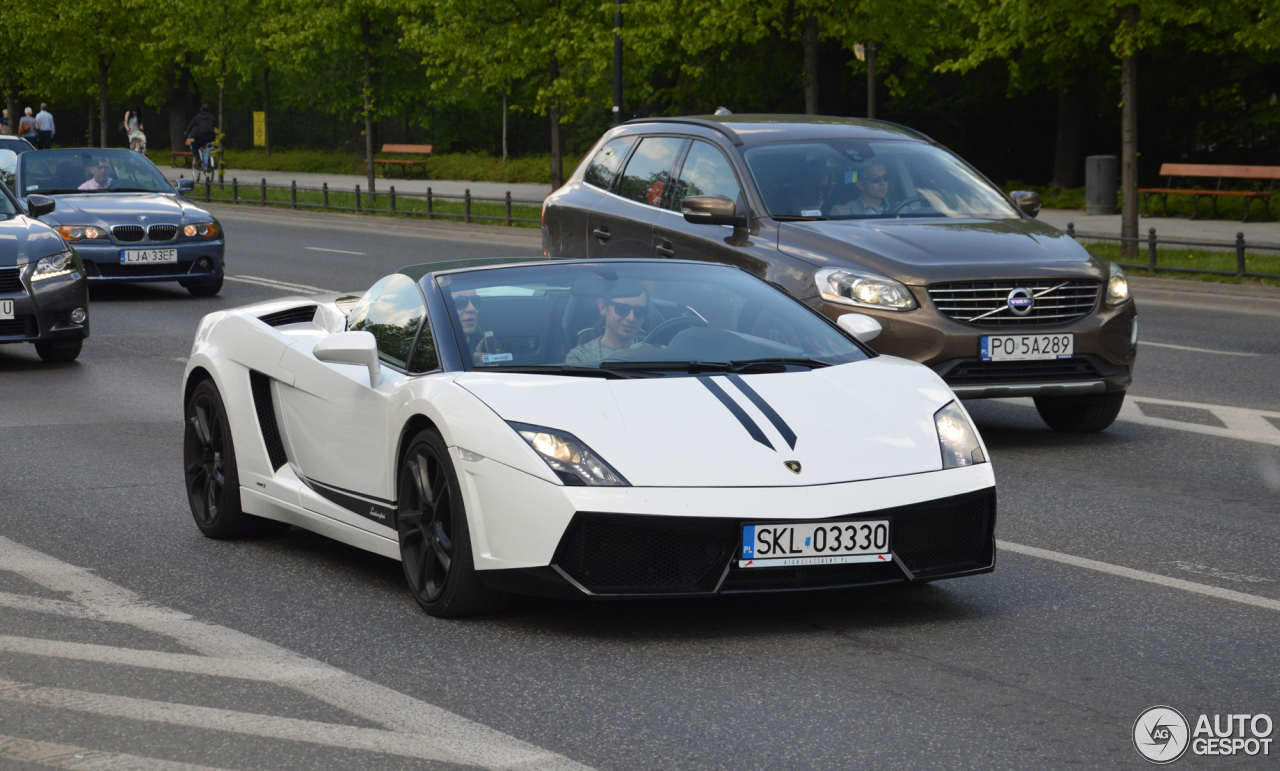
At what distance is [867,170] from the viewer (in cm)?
1042

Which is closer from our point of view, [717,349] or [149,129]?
[717,349]

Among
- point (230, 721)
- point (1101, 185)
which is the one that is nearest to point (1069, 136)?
point (1101, 185)

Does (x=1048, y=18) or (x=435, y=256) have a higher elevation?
(x=1048, y=18)

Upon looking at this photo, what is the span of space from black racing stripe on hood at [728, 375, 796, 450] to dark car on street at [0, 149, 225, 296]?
523 inches

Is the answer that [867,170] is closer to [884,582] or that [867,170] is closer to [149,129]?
[884,582]

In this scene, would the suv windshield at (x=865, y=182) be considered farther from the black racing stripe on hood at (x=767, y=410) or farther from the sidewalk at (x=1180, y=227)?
the sidewalk at (x=1180, y=227)

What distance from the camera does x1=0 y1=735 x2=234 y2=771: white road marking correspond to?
4.18 metres

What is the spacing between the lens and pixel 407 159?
178 ft

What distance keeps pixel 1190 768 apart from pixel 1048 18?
18.3m

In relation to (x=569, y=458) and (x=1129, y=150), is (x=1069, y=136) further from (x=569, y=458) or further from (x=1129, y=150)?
(x=569, y=458)

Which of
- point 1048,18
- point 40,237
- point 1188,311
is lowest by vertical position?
point 1188,311

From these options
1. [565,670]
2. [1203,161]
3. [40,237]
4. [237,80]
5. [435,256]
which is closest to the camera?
[565,670]

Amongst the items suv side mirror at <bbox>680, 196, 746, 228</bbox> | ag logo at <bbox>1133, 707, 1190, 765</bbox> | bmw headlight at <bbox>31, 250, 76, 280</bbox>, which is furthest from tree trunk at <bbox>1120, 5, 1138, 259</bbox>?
ag logo at <bbox>1133, 707, 1190, 765</bbox>

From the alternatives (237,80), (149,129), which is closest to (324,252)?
(237,80)
